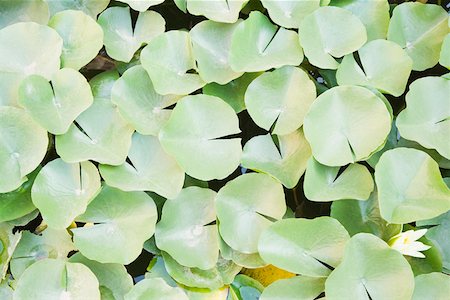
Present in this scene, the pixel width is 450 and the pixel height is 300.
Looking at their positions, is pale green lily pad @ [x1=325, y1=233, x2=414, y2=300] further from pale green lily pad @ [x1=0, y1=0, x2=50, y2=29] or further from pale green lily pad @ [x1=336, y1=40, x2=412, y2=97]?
pale green lily pad @ [x1=0, y1=0, x2=50, y2=29]

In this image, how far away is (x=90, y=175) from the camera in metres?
0.62

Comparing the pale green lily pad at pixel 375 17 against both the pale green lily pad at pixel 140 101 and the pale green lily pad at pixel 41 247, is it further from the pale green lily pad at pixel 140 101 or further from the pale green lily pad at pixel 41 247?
the pale green lily pad at pixel 41 247

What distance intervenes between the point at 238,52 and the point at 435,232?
1.01ft

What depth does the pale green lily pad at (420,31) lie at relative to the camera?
0.67 metres

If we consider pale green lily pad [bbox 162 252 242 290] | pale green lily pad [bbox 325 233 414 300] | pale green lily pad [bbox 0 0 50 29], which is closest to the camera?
pale green lily pad [bbox 325 233 414 300]

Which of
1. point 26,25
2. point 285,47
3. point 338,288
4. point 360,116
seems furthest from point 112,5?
point 338,288

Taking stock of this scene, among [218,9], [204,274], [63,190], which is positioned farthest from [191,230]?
[218,9]

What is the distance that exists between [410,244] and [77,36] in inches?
18.9

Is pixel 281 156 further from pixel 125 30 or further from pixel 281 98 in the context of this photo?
pixel 125 30

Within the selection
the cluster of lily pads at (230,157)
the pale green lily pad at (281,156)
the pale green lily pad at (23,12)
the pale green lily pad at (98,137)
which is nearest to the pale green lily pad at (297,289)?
the cluster of lily pads at (230,157)

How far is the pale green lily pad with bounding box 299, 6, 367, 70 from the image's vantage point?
0.64 metres

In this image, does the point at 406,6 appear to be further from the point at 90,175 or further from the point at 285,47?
the point at 90,175

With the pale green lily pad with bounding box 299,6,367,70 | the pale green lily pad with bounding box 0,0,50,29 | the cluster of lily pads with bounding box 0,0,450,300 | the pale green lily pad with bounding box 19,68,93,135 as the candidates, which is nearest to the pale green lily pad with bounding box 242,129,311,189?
the cluster of lily pads with bounding box 0,0,450,300

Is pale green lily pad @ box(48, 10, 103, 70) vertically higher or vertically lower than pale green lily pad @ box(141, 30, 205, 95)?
higher
